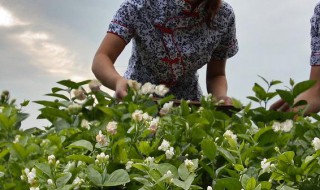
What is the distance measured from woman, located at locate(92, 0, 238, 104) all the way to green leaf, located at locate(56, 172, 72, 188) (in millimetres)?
1701

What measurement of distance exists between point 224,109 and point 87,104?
0.64 metres

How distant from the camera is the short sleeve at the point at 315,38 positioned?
121 inches

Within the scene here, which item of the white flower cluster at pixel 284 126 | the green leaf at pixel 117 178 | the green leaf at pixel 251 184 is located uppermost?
the white flower cluster at pixel 284 126

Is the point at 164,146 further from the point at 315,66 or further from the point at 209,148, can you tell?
the point at 315,66

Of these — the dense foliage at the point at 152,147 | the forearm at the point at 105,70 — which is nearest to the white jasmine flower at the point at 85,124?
the dense foliage at the point at 152,147

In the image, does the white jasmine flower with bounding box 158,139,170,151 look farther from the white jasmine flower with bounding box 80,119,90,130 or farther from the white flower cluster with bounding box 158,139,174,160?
the white jasmine flower with bounding box 80,119,90,130

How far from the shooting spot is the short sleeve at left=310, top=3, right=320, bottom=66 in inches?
121

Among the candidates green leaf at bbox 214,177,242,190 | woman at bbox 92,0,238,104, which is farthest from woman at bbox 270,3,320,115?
green leaf at bbox 214,177,242,190

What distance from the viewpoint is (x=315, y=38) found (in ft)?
10.3

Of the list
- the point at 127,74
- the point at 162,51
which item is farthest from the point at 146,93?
the point at 127,74

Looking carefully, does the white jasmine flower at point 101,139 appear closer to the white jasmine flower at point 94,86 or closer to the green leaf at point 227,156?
the green leaf at point 227,156

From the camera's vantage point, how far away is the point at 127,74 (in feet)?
11.6

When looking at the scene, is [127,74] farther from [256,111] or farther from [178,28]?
[256,111]

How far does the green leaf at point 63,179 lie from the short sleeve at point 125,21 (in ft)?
6.38
